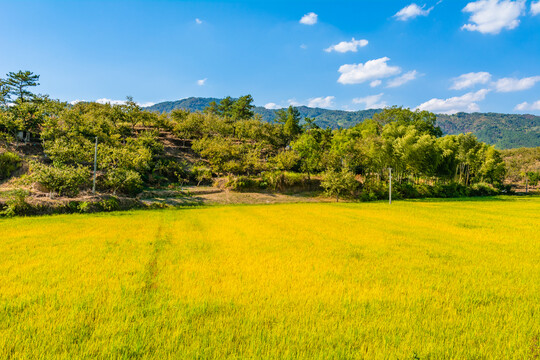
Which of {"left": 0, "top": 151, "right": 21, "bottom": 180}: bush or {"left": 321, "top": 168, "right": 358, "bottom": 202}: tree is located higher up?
{"left": 0, "top": 151, "right": 21, "bottom": 180}: bush

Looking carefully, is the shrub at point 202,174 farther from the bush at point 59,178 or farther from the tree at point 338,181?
the tree at point 338,181

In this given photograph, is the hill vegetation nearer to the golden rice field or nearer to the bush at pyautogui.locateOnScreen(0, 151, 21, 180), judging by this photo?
the bush at pyautogui.locateOnScreen(0, 151, 21, 180)

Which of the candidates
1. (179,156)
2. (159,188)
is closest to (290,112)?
(179,156)

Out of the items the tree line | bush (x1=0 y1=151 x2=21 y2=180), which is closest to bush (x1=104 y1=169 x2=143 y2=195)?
the tree line

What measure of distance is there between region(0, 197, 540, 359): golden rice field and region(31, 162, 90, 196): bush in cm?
1091

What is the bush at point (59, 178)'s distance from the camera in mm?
17053

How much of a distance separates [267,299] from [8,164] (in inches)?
1265

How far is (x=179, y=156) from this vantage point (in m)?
39.9

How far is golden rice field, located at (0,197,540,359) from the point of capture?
3080 millimetres

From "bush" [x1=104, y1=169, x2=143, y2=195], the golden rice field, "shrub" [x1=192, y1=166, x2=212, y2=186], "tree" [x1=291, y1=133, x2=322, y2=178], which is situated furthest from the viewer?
"tree" [x1=291, y1=133, x2=322, y2=178]

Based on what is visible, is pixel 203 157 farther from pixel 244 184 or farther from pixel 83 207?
pixel 83 207

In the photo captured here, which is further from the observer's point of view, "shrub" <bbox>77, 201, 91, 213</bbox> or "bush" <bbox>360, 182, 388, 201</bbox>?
"bush" <bbox>360, 182, 388, 201</bbox>

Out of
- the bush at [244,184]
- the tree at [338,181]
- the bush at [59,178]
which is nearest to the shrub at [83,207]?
the bush at [59,178]

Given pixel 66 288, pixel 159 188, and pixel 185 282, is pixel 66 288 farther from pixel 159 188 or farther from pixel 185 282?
pixel 159 188
